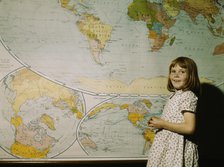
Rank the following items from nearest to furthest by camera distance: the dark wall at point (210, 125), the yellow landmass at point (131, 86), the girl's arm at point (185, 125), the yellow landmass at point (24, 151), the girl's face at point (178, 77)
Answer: the girl's arm at point (185, 125), the girl's face at point (178, 77), the yellow landmass at point (24, 151), the yellow landmass at point (131, 86), the dark wall at point (210, 125)

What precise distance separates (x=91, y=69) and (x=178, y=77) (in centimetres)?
61

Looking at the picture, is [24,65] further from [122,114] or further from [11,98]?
[122,114]

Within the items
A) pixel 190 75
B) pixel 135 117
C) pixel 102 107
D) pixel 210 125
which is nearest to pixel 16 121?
pixel 102 107

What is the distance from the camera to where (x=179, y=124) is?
1.46 m

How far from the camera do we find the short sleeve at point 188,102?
4.81ft

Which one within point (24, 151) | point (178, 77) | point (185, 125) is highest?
point (178, 77)

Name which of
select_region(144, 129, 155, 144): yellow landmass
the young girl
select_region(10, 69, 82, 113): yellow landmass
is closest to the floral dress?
the young girl

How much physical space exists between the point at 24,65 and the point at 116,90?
0.65m

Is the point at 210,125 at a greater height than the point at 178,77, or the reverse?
the point at 178,77

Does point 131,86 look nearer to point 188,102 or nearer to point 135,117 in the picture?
point 135,117

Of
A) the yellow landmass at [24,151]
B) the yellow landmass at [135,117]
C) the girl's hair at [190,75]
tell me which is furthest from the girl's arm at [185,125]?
the yellow landmass at [24,151]

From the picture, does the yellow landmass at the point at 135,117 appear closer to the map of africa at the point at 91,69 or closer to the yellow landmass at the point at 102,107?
the map of africa at the point at 91,69

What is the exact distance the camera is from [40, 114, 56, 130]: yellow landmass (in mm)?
1758

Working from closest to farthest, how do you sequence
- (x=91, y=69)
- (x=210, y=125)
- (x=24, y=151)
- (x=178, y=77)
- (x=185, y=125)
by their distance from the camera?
(x=185, y=125), (x=178, y=77), (x=24, y=151), (x=91, y=69), (x=210, y=125)
